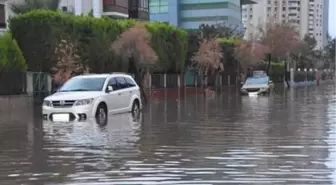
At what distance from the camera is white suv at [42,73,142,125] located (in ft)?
63.8

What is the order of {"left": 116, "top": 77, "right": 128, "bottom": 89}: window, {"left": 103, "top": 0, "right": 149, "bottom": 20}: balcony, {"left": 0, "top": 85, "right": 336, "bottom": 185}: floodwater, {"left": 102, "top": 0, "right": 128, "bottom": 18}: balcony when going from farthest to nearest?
{"left": 103, "top": 0, "right": 149, "bottom": 20}: balcony
{"left": 102, "top": 0, "right": 128, "bottom": 18}: balcony
{"left": 116, "top": 77, "right": 128, "bottom": 89}: window
{"left": 0, "top": 85, "right": 336, "bottom": 185}: floodwater

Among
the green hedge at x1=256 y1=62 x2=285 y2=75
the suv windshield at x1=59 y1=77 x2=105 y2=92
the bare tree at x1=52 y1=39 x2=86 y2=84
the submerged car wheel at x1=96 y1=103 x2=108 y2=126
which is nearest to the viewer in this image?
the submerged car wheel at x1=96 y1=103 x2=108 y2=126

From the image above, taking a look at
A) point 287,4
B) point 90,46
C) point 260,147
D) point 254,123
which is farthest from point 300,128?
Result: point 287,4

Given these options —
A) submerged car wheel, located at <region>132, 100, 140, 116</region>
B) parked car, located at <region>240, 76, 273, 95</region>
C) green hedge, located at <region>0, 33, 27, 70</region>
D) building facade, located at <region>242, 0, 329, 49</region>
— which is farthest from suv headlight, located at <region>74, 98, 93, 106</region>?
building facade, located at <region>242, 0, 329, 49</region>

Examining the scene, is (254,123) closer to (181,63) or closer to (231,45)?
(181,63)

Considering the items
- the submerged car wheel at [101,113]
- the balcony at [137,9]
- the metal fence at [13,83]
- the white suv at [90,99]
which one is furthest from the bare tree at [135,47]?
the balcony at [137,9]

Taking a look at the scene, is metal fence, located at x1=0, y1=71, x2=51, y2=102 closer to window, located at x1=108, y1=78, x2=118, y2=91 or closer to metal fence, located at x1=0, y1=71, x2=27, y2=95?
metal fence, located at x1=0, y1=71, x2=27, y2=95

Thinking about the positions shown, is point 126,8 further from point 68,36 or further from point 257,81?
point 68,36

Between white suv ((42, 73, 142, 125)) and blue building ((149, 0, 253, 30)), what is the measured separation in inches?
3728

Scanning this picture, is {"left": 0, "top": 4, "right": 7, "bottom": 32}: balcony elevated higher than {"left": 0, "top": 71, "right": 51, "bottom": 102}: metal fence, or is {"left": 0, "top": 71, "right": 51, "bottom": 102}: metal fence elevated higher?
{"left": 0, "top": 4, "right": 7, "bottom": 32}: balcony

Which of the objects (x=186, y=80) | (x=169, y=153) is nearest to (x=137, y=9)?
(x=186, y=80)

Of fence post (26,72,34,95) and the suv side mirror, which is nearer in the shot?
the suv side mirror

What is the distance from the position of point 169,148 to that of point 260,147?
1865mm

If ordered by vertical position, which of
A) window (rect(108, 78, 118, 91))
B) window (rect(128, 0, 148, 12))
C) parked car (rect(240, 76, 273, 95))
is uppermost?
window (rect(128, 0, 148, 12))
